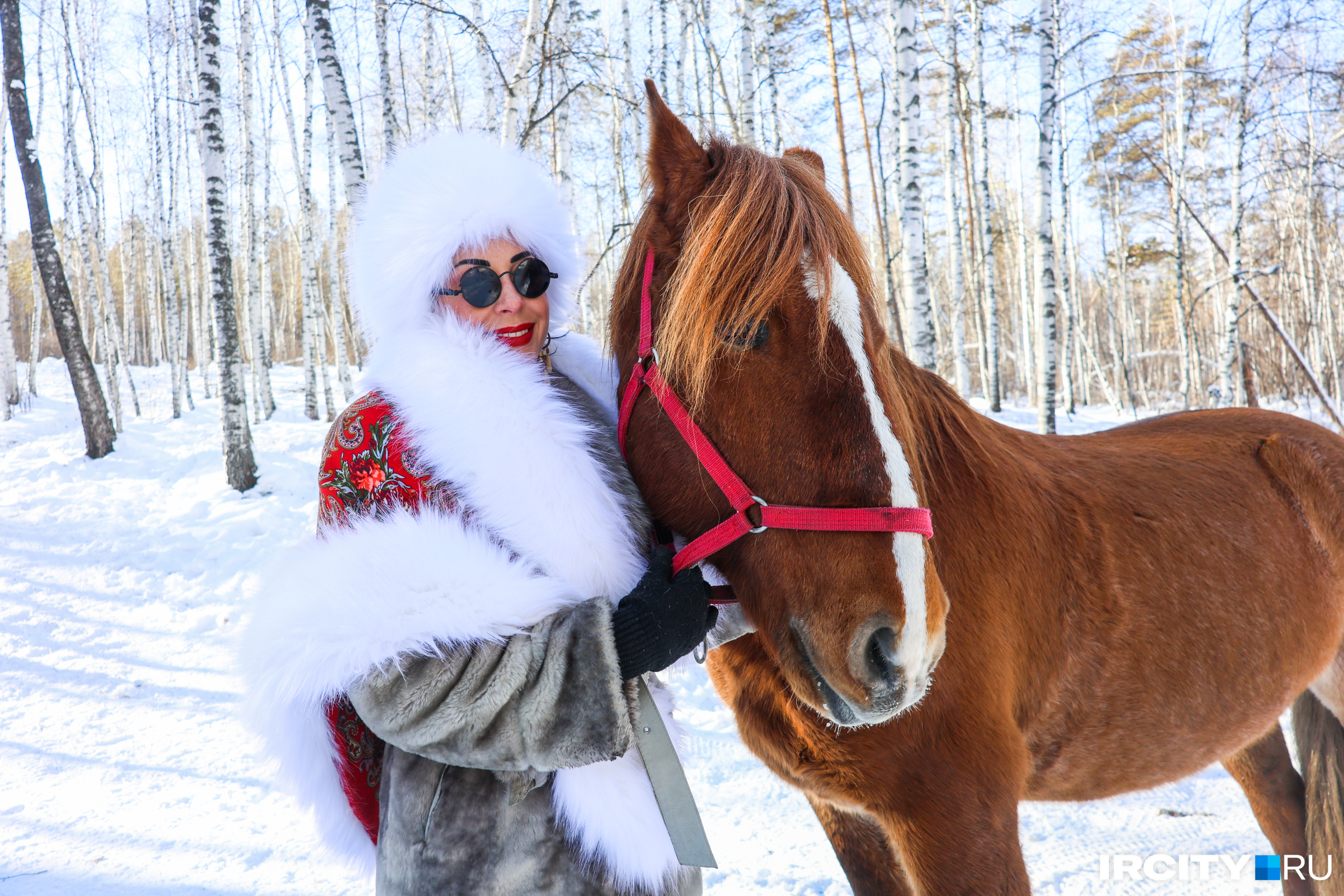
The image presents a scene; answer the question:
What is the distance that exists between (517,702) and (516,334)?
78 cm

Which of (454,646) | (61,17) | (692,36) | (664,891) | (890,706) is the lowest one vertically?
(664,891)

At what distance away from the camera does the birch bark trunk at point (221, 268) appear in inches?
326

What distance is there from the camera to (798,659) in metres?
1.20

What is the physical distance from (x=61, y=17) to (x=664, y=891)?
67.4 ft

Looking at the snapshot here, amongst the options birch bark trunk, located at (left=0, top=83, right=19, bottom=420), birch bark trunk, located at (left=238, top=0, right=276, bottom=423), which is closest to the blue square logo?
birch bark trunk, located at (left=238, top=0, right=276, bottom=423)

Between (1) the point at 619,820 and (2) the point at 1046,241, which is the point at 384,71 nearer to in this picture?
(2) the point at 1046,241

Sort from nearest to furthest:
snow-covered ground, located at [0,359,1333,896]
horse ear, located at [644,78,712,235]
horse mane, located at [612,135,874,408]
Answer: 1. horse mane, located at [612,135,874,408]
2. horse ear, located at [644,78,712,235]
3. snow-covered ground, located at [0,359,1333,896]

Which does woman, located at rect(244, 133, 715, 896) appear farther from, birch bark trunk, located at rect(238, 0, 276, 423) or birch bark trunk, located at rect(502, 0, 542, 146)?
birch bark trunk, located at rect(238, 0, 276, 423)

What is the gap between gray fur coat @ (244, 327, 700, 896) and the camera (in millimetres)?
1146

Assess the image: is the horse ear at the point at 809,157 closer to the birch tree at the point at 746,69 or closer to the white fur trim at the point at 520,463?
the white fur trim at the point at 520,463

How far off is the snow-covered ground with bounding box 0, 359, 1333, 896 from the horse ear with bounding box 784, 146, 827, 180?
1545 millimetres

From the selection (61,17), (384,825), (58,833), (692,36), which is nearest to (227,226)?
(58,833)

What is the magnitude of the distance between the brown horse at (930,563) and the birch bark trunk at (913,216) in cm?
536

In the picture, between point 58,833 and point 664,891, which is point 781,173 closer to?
point 664,891
